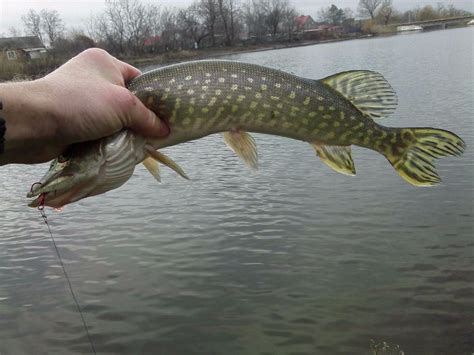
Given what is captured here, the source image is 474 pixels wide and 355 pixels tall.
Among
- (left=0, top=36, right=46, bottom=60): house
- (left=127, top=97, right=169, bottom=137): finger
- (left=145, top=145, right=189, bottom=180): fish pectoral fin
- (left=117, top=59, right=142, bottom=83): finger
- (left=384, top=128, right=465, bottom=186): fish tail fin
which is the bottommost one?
(left=0, top=36, right=46, bottom=60): house

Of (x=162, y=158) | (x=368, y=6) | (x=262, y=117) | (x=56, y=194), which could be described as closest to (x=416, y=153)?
(x=262, y=117)

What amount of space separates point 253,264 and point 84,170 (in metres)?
5.58

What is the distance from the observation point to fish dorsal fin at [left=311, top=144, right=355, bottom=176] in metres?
3.07

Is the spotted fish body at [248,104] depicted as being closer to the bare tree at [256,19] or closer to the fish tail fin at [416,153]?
the fish tail fin at [416,153]

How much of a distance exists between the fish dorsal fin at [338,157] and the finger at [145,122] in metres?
1.00

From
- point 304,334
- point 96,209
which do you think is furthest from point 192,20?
point 304,334

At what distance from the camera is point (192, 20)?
81.3 metres

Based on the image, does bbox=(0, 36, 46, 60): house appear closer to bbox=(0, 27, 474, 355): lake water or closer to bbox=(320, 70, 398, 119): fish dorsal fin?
bbox=(0, 27, 474, 355): lake water

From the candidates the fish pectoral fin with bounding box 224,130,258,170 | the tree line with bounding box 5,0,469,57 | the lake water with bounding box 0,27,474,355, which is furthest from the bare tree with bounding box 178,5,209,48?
the fish pectoral fin with bounding box 224,130,258,170

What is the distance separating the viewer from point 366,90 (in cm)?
305

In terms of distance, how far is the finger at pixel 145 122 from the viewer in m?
2.59

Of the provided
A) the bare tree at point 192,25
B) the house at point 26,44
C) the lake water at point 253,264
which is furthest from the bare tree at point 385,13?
the lake water at point 253,264

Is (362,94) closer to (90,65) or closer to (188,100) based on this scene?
(188,100)

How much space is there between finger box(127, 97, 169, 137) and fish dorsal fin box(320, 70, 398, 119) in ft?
3.43
